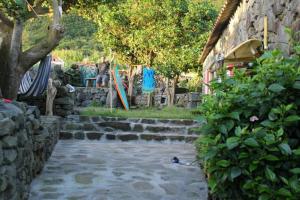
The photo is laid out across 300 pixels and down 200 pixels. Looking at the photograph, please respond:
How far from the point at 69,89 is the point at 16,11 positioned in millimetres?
3883

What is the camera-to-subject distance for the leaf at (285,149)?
2204mm

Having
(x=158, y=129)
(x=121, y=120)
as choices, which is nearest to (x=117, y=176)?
(x=158, y=129)

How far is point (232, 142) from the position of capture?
2.34m

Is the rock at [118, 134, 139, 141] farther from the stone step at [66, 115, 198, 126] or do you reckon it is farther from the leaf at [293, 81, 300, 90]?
the leaf at [293, 81, 300, 90]

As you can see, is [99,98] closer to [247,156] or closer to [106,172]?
[106,172]

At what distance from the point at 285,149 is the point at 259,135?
0.18 meters

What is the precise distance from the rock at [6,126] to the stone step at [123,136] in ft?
18.5

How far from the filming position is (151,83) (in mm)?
15078

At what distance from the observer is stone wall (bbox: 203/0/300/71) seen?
3969 mm

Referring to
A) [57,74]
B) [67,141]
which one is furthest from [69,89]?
[67,141]

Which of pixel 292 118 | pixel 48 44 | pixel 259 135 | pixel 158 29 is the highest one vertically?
pixel 158 29

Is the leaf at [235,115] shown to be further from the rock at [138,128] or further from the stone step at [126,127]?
the rock at [138,128]

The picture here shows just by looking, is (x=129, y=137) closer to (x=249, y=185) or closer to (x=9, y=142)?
(x=9, y=142)

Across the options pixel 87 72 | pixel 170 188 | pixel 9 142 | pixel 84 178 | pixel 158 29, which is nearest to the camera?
pixel 9 142
